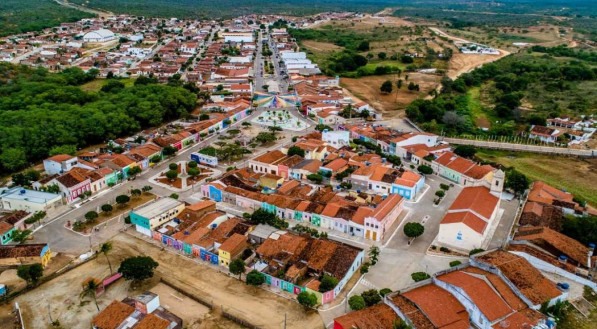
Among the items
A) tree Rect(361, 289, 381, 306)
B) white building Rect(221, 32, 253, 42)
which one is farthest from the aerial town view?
white building Rect(221, 32, 253, 42)

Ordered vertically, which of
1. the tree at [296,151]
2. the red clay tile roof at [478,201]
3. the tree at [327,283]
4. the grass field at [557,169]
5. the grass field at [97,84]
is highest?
the red clay tile roof at [478,201]

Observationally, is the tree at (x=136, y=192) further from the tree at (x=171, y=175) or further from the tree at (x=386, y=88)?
the tree at (x=386, y=88)

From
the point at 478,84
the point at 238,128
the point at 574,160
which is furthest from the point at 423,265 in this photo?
the point at 478,84

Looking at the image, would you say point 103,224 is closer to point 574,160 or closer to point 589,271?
point 589,271

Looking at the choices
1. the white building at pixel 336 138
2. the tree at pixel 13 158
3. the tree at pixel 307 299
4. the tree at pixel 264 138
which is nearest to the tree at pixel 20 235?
the tree at pixel 13 158

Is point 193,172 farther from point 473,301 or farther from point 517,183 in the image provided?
point 517,183

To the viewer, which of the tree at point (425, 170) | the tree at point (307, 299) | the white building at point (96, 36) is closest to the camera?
the tree at point (307, 299)
